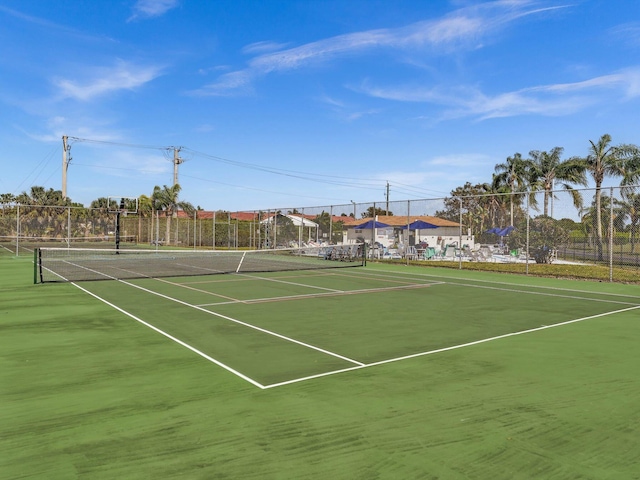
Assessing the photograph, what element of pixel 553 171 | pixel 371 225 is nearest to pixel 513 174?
pixel 553 171

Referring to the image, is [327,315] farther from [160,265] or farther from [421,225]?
[421,225]

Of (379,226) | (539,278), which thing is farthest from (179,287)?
(379,226)

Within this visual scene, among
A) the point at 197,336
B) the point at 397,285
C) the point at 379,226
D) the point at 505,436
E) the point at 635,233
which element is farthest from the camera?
the point at 379,226

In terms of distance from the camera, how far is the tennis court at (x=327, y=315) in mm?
6359

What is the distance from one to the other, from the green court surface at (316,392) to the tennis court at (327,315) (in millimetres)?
61

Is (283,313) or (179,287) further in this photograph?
(179,287)

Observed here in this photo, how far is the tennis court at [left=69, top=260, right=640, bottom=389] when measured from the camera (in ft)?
20.9

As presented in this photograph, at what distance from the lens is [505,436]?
12.7 feet

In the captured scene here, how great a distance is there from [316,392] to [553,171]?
4596cm

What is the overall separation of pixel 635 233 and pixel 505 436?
1927 cm

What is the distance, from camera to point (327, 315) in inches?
376

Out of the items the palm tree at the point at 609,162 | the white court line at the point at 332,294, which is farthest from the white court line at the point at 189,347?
the palm tree at the point at 609,162

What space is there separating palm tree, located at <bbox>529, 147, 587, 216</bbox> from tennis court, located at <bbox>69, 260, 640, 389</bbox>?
2961 centimetres

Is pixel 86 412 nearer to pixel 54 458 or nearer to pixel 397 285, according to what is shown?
pixel 54 458
